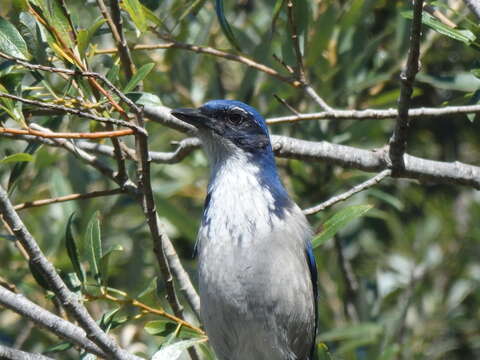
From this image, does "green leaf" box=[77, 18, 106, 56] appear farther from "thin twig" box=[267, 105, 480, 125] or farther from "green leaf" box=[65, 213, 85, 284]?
"thin twig" box=[267, 105, 480, 125]

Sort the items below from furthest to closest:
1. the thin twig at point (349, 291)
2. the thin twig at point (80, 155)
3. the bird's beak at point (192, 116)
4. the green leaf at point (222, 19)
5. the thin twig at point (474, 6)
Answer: the thin twig at point (349, 291)
the bird's beak at point (192, 116)
the green leaf at point (222, 19)
the thin twig at point (80, 155)
the thin twig at point (474, 6)

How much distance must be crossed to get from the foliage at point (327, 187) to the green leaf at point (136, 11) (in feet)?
2.34

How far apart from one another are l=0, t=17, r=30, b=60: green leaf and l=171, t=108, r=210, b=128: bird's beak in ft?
3.48

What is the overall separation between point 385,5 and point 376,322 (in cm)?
300

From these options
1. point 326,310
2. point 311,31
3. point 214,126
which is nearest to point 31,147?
point 214,126

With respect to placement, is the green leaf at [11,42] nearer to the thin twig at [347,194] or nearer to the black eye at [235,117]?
the black eye at [235,117]

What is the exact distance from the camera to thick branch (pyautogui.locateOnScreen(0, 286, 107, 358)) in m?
4.32

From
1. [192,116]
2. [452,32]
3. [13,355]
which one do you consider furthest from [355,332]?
[13,355]

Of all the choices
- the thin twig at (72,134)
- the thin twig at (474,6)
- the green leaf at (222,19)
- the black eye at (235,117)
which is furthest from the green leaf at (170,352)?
the thin twig at (474,6)

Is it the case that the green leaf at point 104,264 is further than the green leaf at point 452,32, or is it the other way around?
the green leaf at point 104,264

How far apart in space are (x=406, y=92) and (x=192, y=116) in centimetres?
160

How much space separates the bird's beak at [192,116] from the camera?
18.0 feet

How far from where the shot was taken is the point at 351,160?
18.1ft

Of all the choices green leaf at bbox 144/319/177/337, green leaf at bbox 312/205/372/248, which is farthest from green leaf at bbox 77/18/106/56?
green leaf at bbox 312/205/372/248
